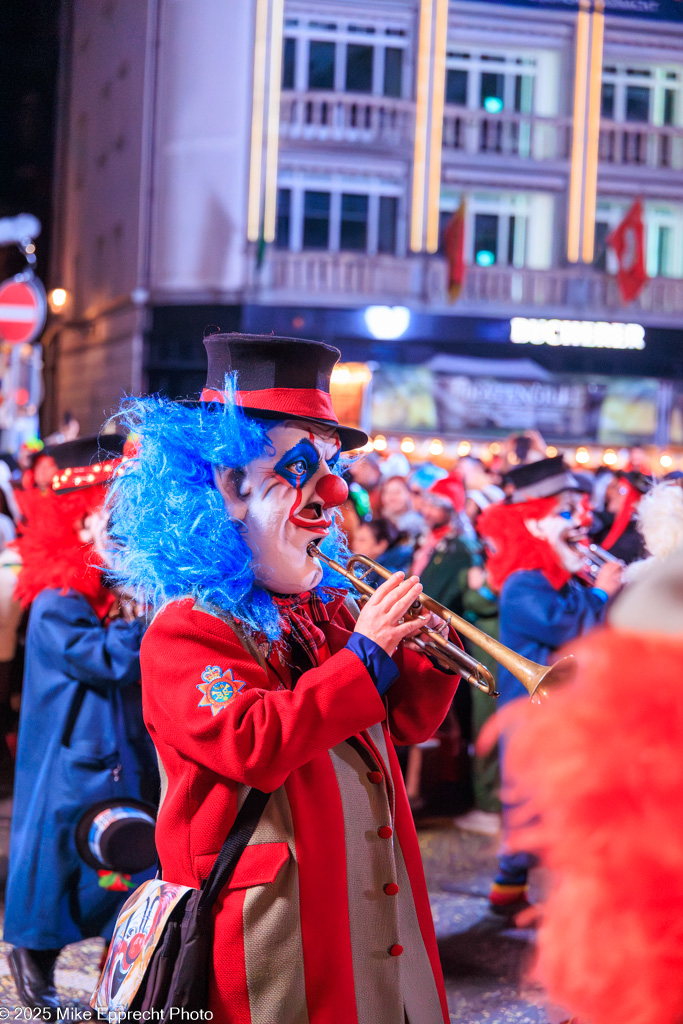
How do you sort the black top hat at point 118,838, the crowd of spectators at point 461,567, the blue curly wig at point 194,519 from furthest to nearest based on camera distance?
1. the crowd of spectators at point 461,567
2. the black top hat at point 118,838
3. the blue curly wig at point 194,519

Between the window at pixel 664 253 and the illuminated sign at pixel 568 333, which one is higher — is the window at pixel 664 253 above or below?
above

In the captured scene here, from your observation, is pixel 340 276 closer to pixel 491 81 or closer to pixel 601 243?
pixel 491 81

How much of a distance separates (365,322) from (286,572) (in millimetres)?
14343

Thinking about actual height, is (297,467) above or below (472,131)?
below

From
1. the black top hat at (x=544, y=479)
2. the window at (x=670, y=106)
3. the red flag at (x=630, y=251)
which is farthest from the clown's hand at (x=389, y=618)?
the window at (x=670, y=106)

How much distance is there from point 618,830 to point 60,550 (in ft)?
9.08

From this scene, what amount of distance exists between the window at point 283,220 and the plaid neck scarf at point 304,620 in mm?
14832

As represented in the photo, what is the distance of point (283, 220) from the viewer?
53.6 ft

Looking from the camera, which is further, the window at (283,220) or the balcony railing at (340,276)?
the window at (283,220)

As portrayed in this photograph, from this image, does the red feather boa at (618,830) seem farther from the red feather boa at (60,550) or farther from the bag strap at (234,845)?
the red feather boa at (60,550)

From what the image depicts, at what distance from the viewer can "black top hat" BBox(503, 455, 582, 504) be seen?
445 cm

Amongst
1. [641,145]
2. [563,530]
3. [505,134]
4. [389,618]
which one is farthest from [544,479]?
[641,145]

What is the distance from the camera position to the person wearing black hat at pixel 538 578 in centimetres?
419

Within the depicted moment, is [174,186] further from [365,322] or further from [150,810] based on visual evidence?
[150,810]
